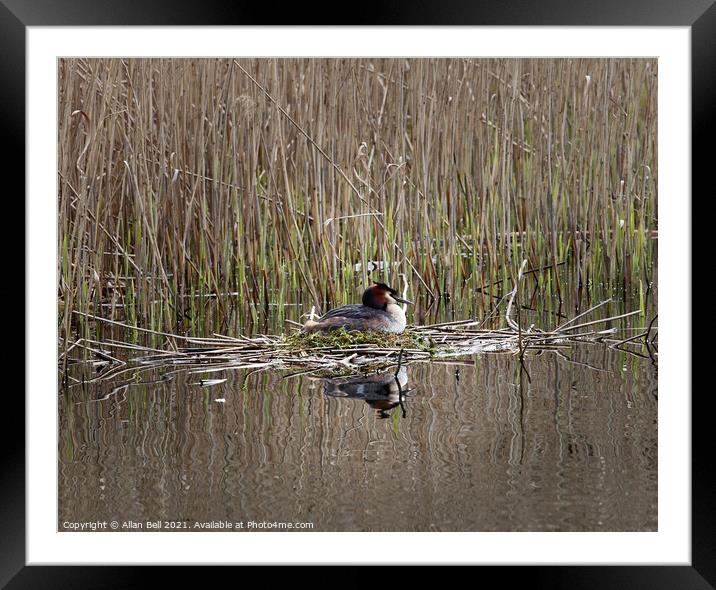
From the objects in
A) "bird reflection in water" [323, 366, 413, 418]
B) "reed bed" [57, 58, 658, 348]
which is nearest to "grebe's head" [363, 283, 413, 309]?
"reed bed" [57, 58, 658, 348]

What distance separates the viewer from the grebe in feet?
16.9

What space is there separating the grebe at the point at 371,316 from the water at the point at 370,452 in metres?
0.69

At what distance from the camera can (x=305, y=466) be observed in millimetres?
3373

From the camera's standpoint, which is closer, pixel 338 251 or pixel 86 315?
pixel 86 315

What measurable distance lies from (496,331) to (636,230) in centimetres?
110

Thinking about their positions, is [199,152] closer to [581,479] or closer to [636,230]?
[636,230]

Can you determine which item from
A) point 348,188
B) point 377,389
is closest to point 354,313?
point 377,389

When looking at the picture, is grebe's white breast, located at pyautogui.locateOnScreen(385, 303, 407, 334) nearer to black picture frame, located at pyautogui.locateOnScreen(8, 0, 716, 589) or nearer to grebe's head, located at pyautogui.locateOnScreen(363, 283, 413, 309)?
grebe's head, located at pyautogui.locateOnScreen(363, 283, 413, 309)

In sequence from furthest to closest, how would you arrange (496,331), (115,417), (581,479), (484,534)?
(496,331) < (115,417) < (581,479) < (484,534)

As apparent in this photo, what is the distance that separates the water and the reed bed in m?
0.95
